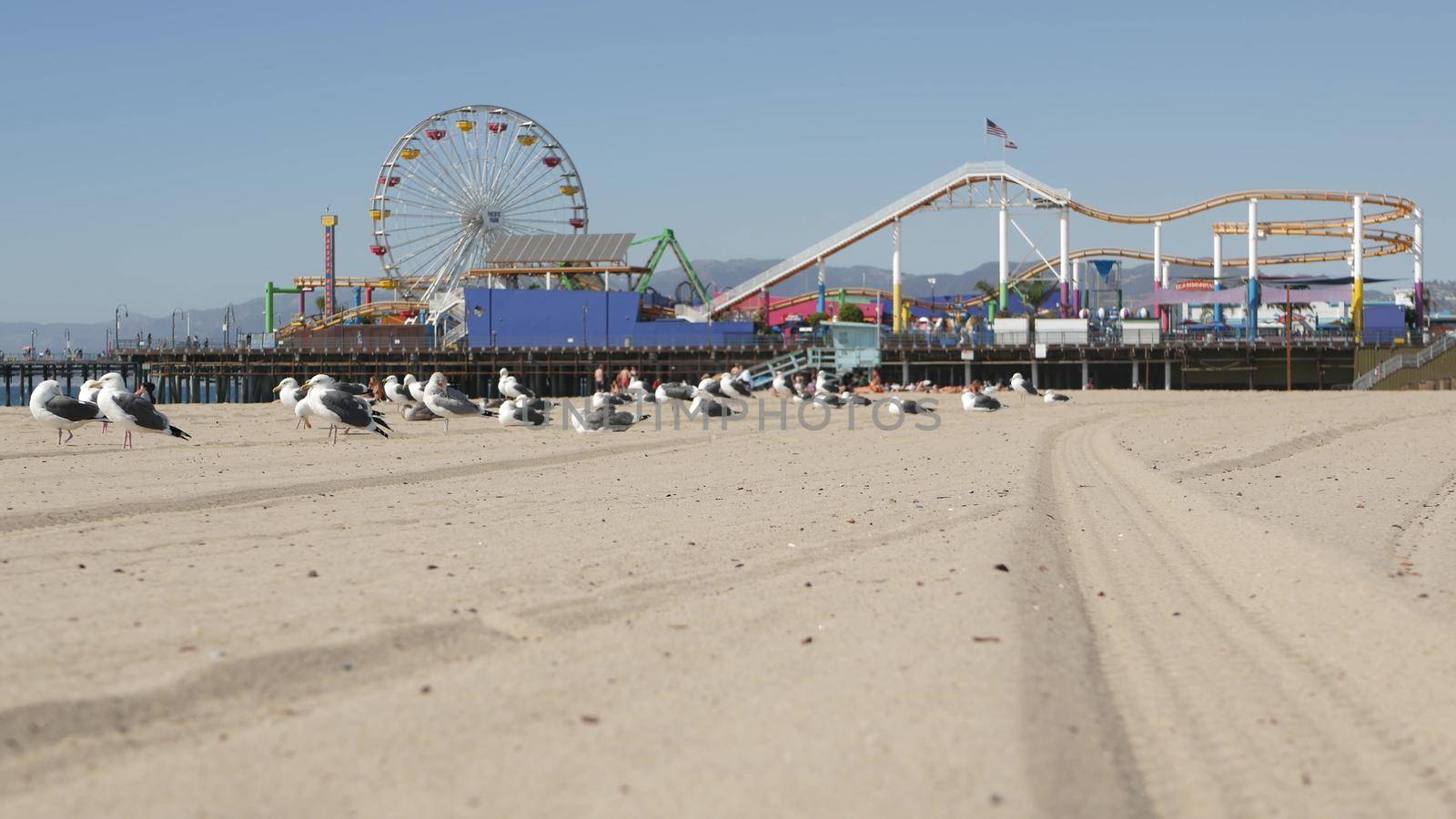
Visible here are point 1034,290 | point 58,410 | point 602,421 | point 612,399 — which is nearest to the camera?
point 58,410

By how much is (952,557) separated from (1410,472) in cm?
833

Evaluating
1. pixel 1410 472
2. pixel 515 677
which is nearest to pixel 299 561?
pixel 515 677

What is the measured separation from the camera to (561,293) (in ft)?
206

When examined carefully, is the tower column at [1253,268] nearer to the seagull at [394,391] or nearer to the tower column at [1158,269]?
the tower column at [1158,269]

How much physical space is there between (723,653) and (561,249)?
61.8 meters

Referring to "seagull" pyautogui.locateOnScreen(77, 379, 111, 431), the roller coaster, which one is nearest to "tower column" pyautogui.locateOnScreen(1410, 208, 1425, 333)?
the roller coaster

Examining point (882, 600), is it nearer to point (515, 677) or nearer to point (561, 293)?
point (515, 677)

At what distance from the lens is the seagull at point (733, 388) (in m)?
34.2

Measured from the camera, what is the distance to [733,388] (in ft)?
114

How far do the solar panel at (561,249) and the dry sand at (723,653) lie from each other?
176 feet

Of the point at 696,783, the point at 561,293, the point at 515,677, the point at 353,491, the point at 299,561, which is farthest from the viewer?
the point at 561,293

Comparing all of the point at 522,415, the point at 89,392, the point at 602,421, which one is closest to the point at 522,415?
the point at 522,415

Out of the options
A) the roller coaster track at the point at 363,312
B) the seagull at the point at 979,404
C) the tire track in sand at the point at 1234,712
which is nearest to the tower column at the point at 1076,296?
the roller coaster track at the point at 363,312

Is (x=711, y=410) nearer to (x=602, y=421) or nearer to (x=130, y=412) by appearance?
(x=602, y=421)
